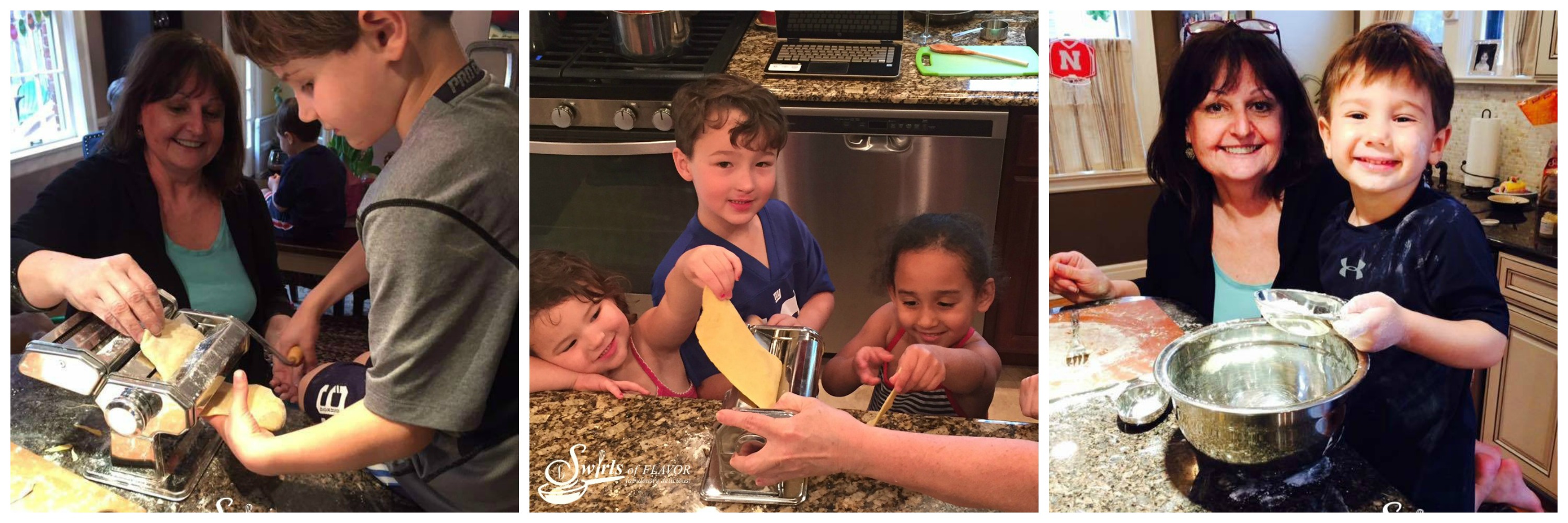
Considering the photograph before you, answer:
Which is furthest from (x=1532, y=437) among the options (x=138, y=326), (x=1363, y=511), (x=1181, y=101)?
(x=138, y=326)

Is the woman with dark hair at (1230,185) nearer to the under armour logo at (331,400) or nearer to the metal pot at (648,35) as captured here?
the metal pot at (648,35)

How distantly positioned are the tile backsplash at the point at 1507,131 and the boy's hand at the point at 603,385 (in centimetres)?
120

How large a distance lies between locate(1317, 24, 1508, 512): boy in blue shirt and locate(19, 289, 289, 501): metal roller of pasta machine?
5.17ft

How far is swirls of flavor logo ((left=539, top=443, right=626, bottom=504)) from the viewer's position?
148 cm

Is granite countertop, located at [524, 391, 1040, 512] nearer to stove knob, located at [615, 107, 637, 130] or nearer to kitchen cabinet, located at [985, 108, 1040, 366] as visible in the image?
kitchen cabinet, located at [985, 108, 1040, 366]

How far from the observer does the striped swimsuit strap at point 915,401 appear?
151 cm

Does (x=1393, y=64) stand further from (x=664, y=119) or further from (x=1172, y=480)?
(x=664, y=119)

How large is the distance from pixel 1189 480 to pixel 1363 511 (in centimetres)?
24

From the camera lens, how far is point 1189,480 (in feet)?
4.49

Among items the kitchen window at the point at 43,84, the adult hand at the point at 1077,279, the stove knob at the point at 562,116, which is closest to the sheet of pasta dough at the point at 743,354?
the stove knob at the point at 562,116

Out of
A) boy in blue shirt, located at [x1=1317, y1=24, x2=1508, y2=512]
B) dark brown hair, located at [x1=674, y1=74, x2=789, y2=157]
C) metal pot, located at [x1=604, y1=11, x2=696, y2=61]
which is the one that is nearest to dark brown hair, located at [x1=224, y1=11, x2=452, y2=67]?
metal pot, located at [x1=604, y1=11, x2=696, y2=61]

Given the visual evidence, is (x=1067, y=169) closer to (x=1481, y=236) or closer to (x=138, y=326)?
(x=1481, y=236)

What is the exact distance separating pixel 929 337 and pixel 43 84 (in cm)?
136

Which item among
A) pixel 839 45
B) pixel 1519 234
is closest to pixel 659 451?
pixel 839 45
